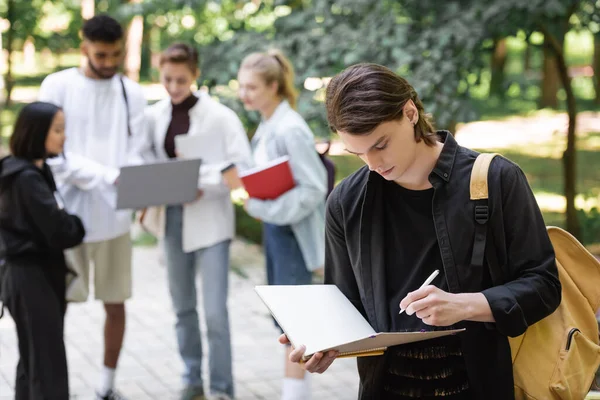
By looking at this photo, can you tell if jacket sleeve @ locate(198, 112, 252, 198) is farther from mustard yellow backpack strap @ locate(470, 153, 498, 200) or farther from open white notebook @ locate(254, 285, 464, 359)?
mustard yellow backpack strap @ locate(470, 153, 498, 200)

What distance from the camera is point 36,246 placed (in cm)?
466

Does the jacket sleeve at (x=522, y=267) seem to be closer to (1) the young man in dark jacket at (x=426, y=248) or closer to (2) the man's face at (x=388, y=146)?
(1) the young man in dark jacket at (x=426, y=248)

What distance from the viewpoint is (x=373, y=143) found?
2566 mm

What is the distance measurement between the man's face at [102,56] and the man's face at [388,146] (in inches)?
118

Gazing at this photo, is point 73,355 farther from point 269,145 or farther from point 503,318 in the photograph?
point 503,318

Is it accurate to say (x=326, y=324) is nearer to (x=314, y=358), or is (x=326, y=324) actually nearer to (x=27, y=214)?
(x=314, y=358)

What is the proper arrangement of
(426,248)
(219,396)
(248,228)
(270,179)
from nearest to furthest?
(426,248) → (270,179) → (219,396) → (248,228)

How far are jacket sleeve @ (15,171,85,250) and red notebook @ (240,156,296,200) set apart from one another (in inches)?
40.4

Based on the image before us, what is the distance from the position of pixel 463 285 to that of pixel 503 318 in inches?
5.9

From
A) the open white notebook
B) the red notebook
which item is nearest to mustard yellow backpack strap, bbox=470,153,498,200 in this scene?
the open white notebook

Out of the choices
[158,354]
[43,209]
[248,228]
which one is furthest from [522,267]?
[248,228]

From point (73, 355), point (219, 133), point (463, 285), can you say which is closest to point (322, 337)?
point (463, 285)

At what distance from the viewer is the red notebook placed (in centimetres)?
502

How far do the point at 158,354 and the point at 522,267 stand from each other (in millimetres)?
4523
